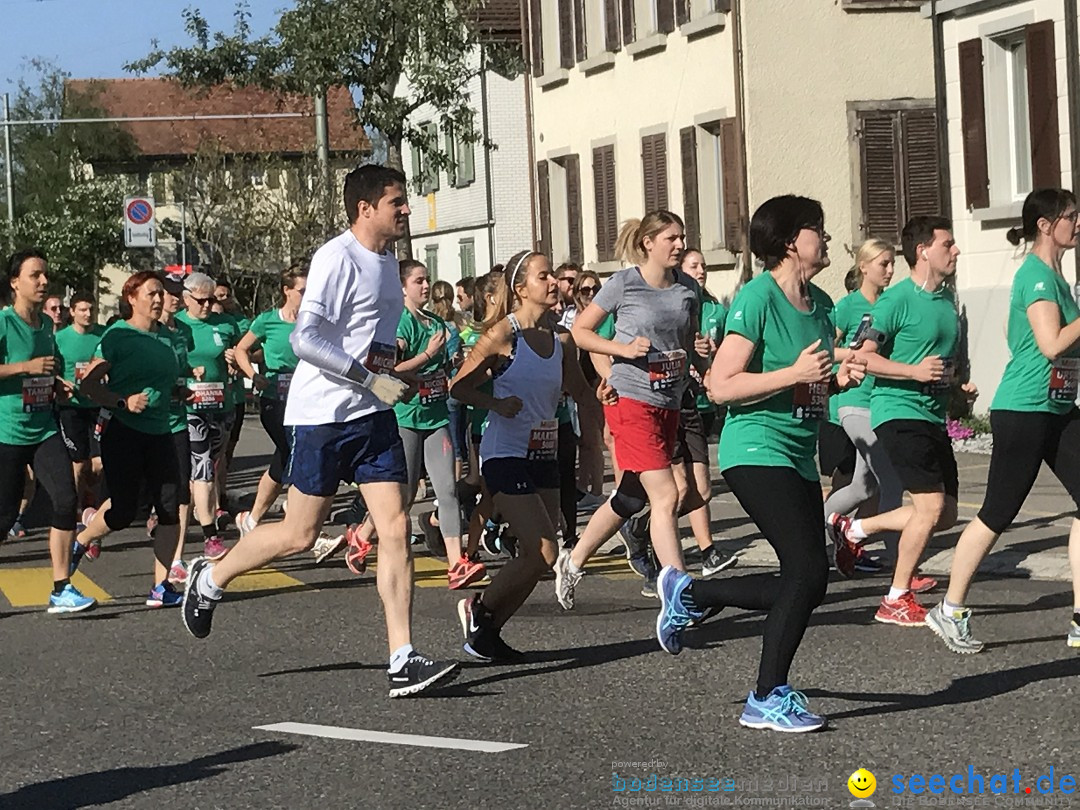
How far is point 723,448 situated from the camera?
764cm

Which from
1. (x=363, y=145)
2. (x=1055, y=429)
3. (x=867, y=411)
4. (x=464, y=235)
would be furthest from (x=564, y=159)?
(x=363, y=145)

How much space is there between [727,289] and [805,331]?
23136 mm

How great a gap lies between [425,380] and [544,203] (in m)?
25.8

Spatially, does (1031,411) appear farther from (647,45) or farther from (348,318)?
(647,45)

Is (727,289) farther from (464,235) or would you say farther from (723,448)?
(723,448)

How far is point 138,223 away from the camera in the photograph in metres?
36.4

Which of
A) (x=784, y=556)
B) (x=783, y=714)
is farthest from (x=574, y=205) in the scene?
(x=783, y=714)

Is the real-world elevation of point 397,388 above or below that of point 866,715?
above

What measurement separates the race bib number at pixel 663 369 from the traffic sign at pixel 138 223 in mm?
26128

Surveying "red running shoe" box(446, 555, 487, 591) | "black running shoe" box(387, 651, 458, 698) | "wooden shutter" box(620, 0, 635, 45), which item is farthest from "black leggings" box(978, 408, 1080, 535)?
"wooden shutter" box(620, 0, 635, 45)

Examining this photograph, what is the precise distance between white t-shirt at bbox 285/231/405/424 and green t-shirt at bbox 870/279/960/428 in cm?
246

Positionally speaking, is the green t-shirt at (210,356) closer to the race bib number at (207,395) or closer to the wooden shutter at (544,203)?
the race bib number at (207,395)

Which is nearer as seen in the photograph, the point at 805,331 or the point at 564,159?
the point at 805,331

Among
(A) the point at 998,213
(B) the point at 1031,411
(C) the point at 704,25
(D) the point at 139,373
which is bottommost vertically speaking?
(B) the point at 1031,411
